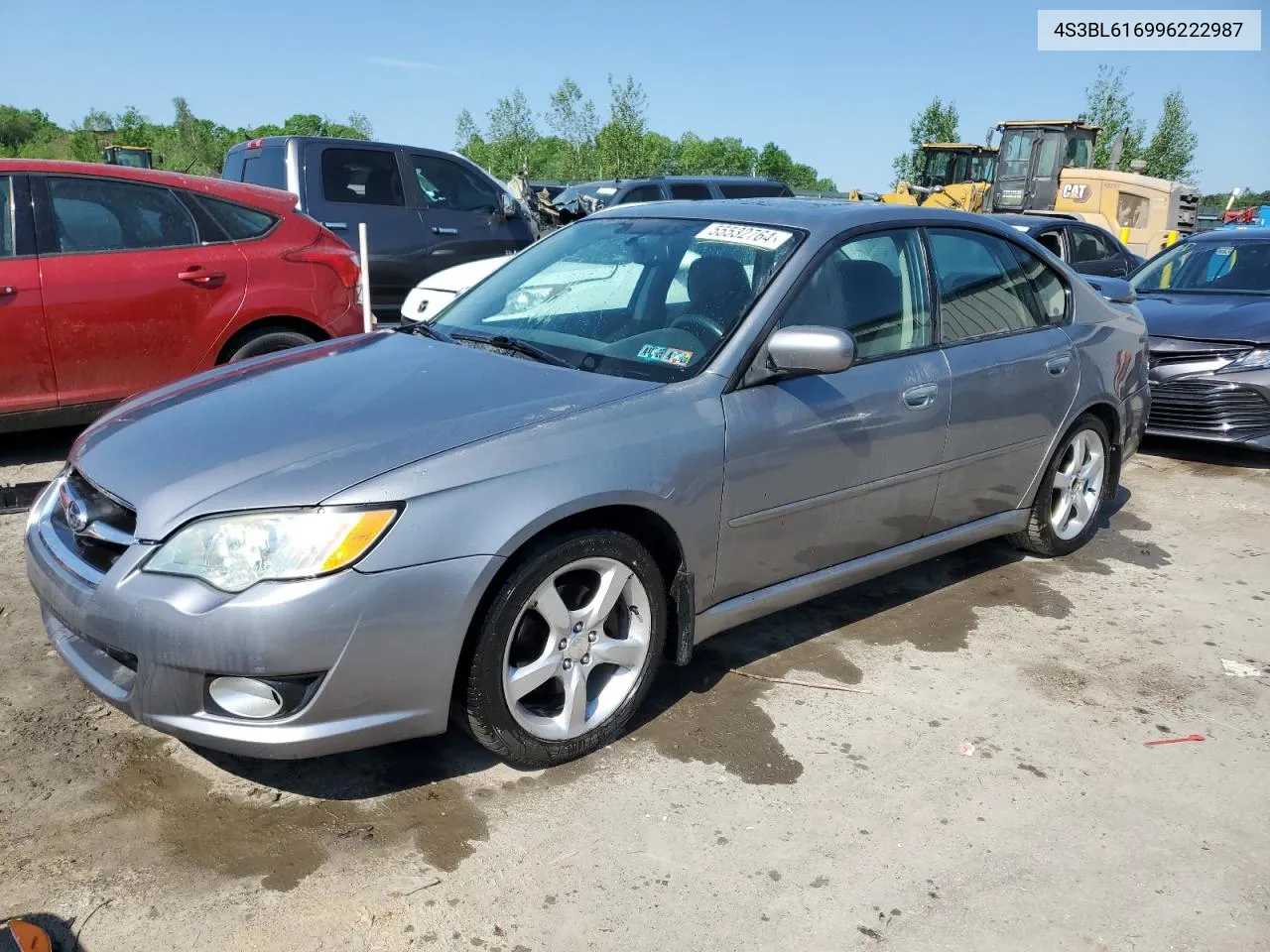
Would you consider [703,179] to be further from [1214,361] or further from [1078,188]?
[1078,188]

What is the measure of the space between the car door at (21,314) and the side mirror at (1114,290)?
5258 mm

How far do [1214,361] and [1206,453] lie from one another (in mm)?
880

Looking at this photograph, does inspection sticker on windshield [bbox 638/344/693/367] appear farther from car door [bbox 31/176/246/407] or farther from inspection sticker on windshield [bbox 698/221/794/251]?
car door [bbox 31/176/246/407]

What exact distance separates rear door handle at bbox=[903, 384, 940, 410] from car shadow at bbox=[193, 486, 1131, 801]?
932 millimetres

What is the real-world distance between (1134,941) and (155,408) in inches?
121

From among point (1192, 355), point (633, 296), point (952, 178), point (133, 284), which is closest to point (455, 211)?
point (133, 284)

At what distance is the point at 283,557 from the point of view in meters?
2.58

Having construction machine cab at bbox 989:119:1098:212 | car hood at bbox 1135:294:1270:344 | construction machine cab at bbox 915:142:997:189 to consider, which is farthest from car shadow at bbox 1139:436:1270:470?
construction machine cab at bbox 915:142:997:189

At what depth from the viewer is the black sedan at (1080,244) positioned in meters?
11.0

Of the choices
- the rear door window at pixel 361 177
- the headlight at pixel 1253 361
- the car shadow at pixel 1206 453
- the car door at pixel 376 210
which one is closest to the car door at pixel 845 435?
the headlight at pixel 1253 361

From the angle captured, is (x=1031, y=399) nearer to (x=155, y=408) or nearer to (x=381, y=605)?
(x=381, y=605)

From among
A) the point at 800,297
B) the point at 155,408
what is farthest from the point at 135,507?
the point at 800,297

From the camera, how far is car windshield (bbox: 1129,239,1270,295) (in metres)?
7.93

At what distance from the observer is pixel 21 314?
5.28 meters
